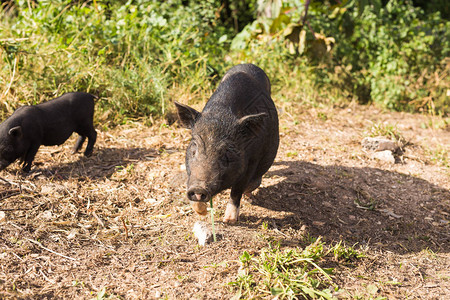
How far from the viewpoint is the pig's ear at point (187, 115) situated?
123 inches

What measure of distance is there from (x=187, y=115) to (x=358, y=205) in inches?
84.7

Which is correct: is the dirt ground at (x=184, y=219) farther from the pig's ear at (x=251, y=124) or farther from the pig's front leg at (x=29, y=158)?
the pig's ear at (x=251, y=124)

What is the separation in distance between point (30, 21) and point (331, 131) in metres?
5.34

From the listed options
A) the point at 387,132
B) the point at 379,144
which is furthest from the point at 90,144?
the point at 387,132

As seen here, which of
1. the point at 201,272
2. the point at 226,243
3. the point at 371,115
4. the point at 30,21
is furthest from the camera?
the point at 371,115

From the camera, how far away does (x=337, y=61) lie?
820 cm

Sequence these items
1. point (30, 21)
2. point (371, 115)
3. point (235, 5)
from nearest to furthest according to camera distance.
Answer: point (30, 21), point (371, 115), point (235, 5)

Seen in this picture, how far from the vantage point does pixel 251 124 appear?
3133 millimetres

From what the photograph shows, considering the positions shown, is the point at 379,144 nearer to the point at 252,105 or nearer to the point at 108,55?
the point at 252,105

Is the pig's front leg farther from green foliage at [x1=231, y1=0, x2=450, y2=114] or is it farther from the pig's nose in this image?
green foliage at [x1=231, y1=0, x2=450, y2=114]

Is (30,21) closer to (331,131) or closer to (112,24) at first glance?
(112,24)

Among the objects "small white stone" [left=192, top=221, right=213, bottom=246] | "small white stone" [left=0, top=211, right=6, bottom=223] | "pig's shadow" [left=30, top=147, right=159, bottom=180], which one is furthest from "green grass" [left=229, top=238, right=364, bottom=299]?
"pig's shadow" [left=30, top=147, right=159, bottom=180]

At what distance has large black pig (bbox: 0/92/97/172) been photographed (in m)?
4.24

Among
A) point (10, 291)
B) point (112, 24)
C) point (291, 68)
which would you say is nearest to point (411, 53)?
point (291, 68)
